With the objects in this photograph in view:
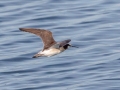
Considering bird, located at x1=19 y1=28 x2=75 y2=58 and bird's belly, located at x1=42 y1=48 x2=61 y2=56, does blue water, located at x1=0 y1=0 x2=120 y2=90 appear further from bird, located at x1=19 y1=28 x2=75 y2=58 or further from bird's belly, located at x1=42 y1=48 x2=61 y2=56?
bird's belly, located at x1=42 y1=48 x2=61 y2=56

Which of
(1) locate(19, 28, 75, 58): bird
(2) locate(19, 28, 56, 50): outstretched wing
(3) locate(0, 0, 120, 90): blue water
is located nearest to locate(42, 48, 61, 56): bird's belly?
A: (1) locate(19, 28, 75, 58): bird

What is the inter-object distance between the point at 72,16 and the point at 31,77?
686 cm

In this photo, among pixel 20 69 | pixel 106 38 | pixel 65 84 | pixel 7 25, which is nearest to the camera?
pixel 65 84

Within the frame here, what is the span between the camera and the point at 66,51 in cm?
2498

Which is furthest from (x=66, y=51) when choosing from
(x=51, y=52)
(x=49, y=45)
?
(x=51, y=52)

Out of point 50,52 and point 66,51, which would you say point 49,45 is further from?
point 66,51

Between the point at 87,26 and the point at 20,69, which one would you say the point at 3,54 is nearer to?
the point at 20,69

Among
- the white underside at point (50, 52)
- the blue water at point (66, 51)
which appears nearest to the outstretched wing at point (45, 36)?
the white underside at point (50, 52)

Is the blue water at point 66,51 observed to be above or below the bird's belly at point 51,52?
below

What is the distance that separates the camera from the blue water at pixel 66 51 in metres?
21.6

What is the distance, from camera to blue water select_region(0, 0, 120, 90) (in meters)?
21.6

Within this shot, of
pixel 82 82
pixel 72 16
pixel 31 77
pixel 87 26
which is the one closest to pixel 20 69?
pixel 31 77

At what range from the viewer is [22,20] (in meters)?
27.6

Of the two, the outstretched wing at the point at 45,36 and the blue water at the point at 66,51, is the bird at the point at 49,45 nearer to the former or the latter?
the outstretched wing at the point at 45,36
